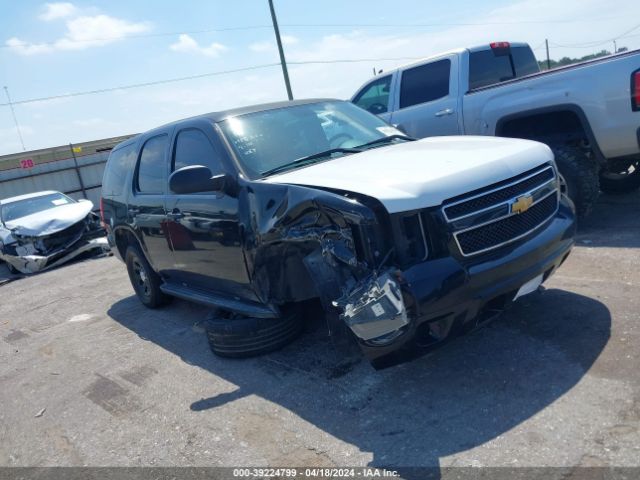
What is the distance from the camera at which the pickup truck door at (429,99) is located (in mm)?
6840

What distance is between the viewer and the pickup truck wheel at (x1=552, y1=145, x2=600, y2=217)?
5.48 m

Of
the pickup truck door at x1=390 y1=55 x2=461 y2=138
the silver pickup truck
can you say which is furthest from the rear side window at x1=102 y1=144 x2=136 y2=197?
the pickup truck door at x1=390 y1=55 x2=461 y2=138

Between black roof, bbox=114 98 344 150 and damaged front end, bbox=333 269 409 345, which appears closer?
damaged front end, bbox=333 269 409 345

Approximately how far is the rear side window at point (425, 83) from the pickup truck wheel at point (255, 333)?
4131 millimetres

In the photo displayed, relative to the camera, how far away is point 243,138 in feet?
13.9

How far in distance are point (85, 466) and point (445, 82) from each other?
19.2 ft

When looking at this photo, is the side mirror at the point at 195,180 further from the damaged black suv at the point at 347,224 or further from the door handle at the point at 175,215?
the door handle at the point at 175,215

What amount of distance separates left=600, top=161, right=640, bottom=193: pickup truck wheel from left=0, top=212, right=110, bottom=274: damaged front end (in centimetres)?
898

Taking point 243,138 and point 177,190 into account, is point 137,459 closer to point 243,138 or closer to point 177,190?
point 177,190

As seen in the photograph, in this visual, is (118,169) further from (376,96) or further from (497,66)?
(497,66)

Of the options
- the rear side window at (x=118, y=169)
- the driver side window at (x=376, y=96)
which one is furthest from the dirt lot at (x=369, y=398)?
the driver side window at (x=376, y=96)

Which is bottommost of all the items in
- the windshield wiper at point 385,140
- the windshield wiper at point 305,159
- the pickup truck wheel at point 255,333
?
the pickup truck wheel at point 255,333

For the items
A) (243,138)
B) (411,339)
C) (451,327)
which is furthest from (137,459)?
(243,138)

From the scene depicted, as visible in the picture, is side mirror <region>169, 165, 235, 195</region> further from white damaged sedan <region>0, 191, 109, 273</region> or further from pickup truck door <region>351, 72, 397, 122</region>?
white damaged sedan <region>0, 191, 109, 273</region>
